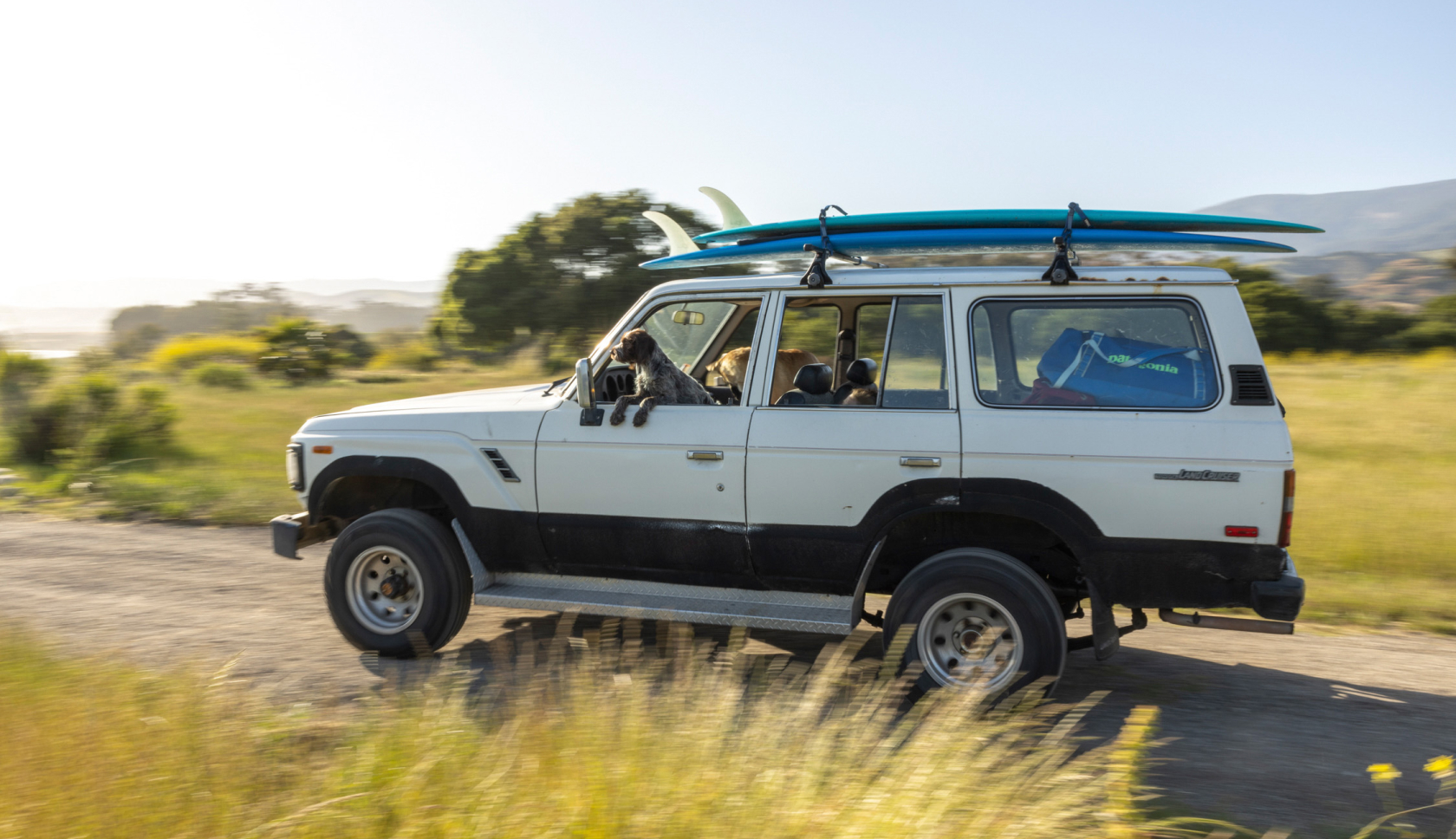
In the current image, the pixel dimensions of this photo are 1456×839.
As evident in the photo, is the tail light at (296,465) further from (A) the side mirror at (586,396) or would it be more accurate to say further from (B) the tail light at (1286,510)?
(B) the tail light at (1286,510)

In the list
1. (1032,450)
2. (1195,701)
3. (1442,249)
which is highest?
(1442,249)

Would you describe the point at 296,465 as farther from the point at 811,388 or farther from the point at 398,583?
the point at 811,388

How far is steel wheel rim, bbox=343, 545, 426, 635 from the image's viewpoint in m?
5.25

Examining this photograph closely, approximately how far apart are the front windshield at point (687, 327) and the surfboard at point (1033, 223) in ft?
2.17

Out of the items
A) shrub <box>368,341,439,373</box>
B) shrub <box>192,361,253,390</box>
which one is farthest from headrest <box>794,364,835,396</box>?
shrub <box>368,341,439,373</box>

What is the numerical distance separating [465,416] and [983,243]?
2756 mm

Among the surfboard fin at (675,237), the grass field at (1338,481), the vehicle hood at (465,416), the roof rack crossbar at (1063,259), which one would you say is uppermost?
the surfboard fin at (675,237)

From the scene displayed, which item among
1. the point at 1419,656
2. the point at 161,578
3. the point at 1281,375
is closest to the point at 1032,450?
the point at 1419,656

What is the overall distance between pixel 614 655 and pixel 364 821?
2367mm

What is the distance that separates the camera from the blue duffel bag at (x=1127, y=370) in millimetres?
4223

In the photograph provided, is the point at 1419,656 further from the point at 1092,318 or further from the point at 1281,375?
the point at 1281,375

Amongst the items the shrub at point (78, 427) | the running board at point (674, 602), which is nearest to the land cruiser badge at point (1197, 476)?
Answer: the running board at point (674, 602)

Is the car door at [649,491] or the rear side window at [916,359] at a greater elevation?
the rear side window at [916,359]

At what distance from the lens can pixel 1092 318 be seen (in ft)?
14.5
